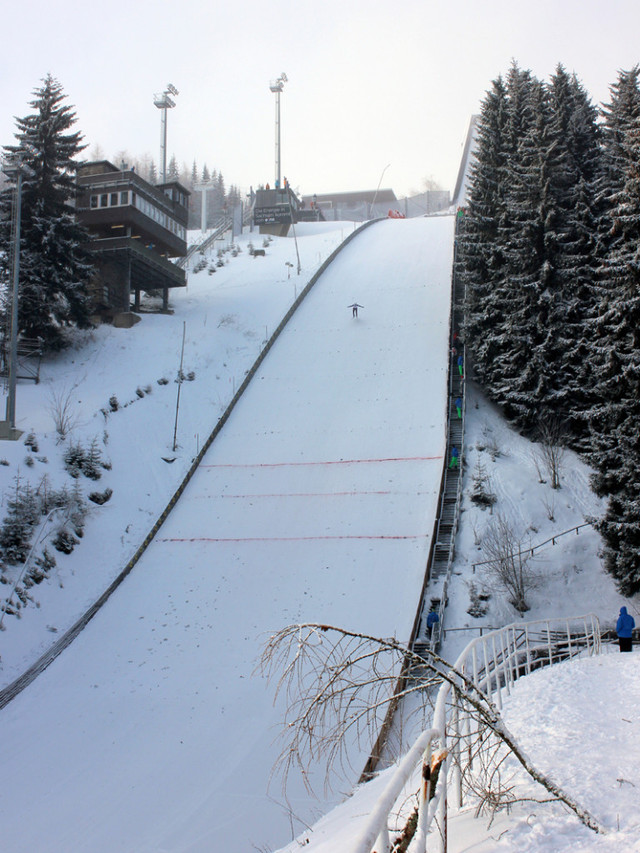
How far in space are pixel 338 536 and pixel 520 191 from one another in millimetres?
14983

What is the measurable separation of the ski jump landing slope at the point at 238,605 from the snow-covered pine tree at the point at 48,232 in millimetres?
8682

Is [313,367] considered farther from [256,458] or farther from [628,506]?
[628,506]

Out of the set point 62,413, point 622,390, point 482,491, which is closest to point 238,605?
point 482,491

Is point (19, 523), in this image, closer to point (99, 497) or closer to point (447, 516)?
point (99, 497)

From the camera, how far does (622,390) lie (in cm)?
1714

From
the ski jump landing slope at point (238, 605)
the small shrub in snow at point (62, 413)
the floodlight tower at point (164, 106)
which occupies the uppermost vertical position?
the floodlight tower at point (164, 106)

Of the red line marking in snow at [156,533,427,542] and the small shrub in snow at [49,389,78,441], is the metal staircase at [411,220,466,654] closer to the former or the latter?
the red line marking in snow at [156,533,427,542]

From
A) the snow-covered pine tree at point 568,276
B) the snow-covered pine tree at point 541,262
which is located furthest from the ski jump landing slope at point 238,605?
the snow-covered pine tree at point 568,276

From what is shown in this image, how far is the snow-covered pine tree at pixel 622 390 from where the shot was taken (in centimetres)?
1573

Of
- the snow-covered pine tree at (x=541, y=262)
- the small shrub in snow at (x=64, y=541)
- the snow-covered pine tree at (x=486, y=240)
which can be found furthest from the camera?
the snow-covered pine tree at (x=486, y=240)

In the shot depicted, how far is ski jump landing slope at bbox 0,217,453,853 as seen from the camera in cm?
1088

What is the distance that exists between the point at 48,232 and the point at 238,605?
19.0 meters

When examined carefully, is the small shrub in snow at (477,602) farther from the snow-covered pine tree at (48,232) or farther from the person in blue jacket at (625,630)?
the snow-covered pine tree at (48,232)

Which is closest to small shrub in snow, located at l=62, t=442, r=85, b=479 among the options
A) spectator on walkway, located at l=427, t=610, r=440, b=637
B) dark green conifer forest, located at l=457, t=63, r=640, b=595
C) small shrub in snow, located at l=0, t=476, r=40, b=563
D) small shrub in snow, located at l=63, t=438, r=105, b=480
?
small shrub in snow, located at l=63, t=438, r=105, b=480
